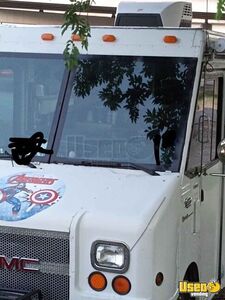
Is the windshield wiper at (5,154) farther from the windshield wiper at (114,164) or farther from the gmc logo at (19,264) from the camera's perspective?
the gmc logo at (19,264)

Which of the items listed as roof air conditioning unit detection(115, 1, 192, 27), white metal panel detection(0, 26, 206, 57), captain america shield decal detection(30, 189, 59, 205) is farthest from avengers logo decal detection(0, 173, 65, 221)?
roof air conditioning unit detection(115, 1, 192, 27)

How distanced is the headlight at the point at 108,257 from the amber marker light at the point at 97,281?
0.05m

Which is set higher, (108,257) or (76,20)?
(76,20)

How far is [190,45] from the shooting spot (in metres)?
4.23

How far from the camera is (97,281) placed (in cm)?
353

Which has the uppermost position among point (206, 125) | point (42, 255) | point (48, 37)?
point (48, 37)

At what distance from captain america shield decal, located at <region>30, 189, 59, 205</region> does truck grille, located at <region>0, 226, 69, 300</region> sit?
22 cm

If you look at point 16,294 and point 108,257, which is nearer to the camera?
point 108,257

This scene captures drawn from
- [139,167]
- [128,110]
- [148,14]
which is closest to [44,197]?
[139,167]

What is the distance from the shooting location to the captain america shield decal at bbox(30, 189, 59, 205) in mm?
3736

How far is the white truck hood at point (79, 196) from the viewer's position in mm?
3535

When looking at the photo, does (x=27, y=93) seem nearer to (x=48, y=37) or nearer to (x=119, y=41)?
(x=48, y=37)

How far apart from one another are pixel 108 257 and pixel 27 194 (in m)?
0.69

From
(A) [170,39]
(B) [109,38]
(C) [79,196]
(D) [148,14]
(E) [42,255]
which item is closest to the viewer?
(E) [42,255]
